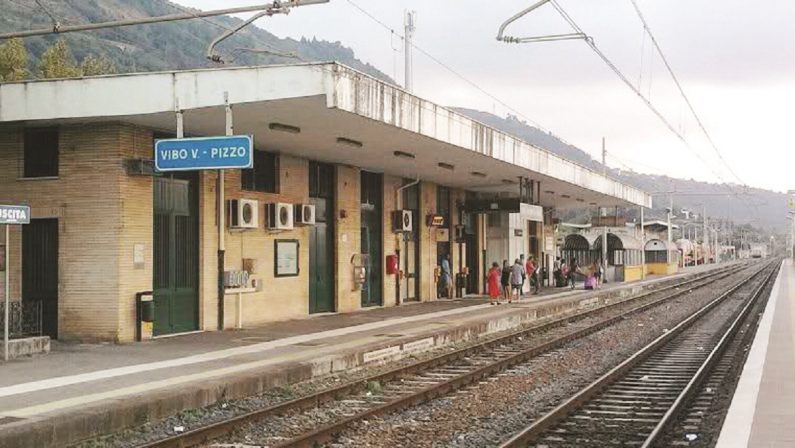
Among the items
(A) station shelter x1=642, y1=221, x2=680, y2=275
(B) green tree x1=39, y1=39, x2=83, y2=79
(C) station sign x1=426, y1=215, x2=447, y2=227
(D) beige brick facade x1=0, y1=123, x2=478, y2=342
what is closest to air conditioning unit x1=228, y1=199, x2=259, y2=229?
(D) beige brick facade x1=0, y1=123, x2=478, y2=342

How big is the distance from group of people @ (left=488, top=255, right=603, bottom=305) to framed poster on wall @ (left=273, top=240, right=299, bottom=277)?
9.06 meters

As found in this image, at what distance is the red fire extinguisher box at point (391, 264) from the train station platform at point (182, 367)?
4223mm

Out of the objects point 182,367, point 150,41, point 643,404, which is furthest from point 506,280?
point 150,41

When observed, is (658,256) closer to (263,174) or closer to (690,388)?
(263,174)

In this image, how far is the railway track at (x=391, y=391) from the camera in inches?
380

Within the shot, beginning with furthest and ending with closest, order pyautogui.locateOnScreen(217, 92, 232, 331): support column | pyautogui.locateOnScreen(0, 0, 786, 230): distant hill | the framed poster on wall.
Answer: pyautogui.locateOnScreen(0, 0, 786, 230): distant hill
the framed poster on wall
pyautogui.locateOnScreen(217, 92, 232, 331): support column

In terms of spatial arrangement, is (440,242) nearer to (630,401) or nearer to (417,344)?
(417,344)

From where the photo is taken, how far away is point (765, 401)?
1073 cm

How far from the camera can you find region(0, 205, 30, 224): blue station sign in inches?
523

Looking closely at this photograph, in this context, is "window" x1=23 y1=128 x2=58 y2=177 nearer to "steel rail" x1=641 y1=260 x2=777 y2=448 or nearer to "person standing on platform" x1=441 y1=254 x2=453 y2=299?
"steel rail" x1=641 y1=260 x2=777 y2=448

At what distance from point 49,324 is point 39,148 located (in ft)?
10.9

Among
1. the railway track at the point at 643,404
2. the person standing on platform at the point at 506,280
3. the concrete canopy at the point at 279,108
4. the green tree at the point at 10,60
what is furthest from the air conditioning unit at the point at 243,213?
the green tree at the point at 10,60

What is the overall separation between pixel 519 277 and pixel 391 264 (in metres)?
5.25

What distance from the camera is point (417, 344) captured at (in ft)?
59.2
